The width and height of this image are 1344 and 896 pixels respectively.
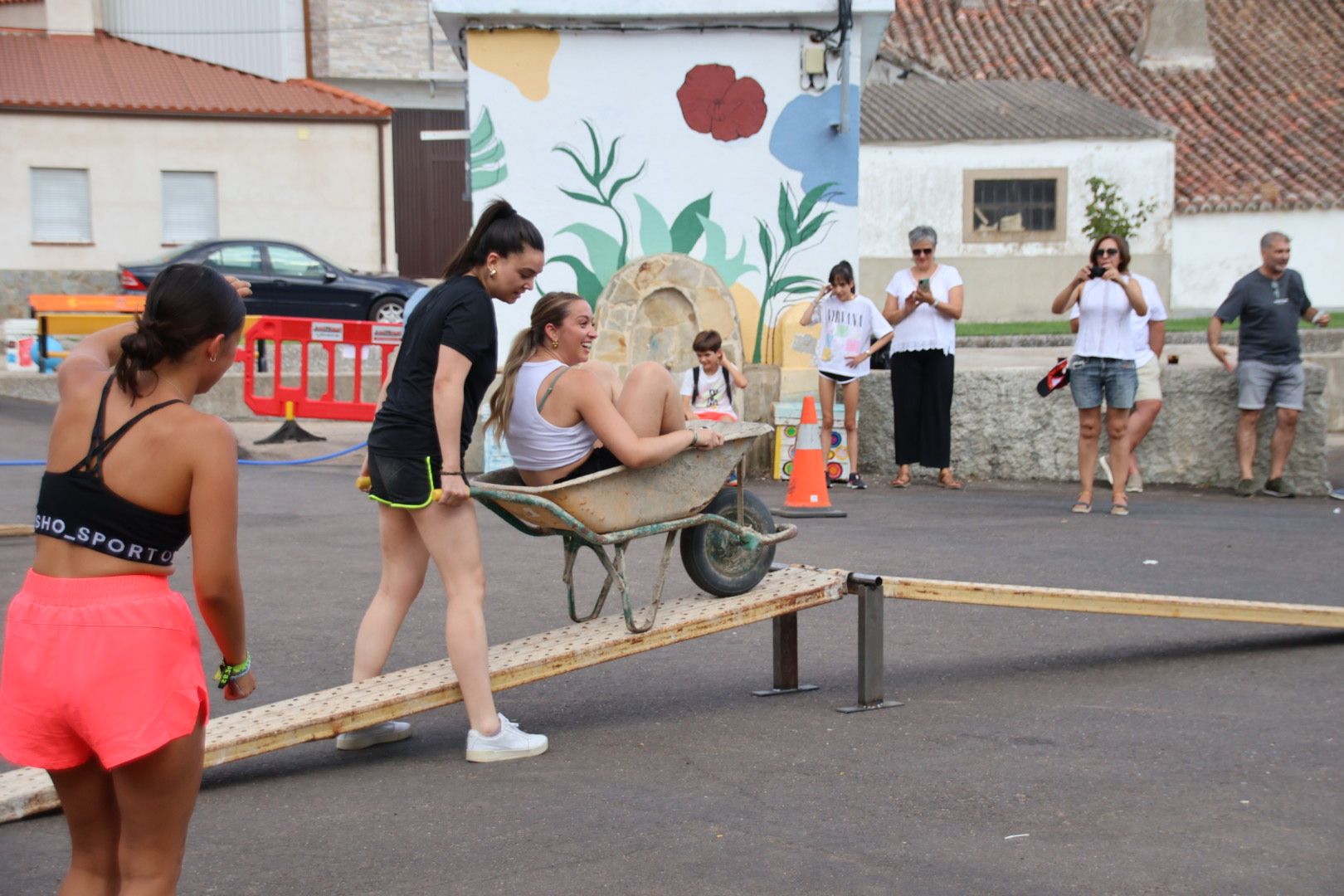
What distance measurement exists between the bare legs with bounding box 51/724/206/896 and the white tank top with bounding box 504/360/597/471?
8.31 ft

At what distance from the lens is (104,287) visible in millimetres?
27125

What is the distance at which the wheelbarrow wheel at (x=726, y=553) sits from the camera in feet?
19.6

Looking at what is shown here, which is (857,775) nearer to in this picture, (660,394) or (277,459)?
(660,394)

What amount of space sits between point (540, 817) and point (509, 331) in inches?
319

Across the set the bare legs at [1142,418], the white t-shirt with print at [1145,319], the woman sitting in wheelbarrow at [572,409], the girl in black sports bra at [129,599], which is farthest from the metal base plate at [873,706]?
the bare legs at [1142,418]

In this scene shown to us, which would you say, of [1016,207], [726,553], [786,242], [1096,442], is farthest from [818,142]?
[1016,207]

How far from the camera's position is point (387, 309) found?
2334 cm

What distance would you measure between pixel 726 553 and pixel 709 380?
500cm

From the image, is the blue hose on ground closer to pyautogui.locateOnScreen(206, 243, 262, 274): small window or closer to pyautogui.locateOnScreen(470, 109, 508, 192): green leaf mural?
pyautogui.locateOnScreen(470, 109, 508, 192): green leaf mural

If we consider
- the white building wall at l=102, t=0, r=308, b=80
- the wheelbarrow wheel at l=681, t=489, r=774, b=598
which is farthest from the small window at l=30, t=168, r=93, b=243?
the wheelbarrow wheel at l=681, t=489, r=774, b=598

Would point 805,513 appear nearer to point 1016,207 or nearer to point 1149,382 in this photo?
point 1149,382

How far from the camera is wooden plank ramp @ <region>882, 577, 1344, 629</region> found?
5.78 m

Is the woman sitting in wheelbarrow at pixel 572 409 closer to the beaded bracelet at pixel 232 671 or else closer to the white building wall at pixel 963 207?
the beaded bracelet at pixel 232 671

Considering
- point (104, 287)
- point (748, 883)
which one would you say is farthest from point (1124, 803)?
point (104, 287)
